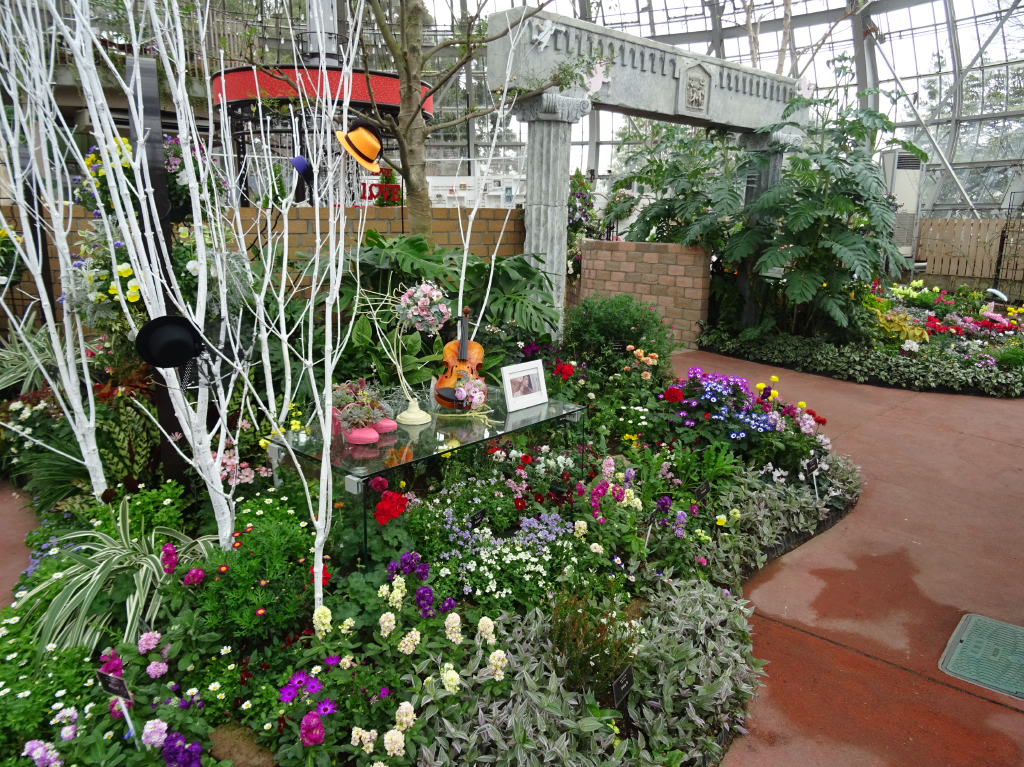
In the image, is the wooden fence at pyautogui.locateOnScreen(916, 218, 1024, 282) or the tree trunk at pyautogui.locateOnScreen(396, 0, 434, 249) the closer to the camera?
the tree trunk at pyautogui.locateOnScreen(396, 0, 434, 249)

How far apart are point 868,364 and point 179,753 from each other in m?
6.50

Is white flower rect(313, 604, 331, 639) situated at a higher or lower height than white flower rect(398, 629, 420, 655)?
higher

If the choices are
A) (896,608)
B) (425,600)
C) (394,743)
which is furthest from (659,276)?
(394,743)

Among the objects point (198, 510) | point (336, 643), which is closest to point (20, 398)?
point (198, 510)

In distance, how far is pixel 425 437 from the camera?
9.11ft

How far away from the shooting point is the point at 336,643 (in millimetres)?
1902

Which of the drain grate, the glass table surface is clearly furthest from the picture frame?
the drain grate

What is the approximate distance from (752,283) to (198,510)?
6180 mm

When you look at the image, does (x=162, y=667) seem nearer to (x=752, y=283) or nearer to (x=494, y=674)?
(x=494, y=674)

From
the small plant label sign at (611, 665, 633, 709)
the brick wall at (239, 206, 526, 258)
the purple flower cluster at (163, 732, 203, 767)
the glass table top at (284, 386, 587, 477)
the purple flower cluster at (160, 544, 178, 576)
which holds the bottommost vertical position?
the small plant label sign at (611, 665, 633, 709)

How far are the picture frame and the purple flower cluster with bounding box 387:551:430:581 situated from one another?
1.02 meters

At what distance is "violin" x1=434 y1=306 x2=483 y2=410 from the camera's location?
3.07 m

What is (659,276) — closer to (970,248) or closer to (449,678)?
(449,678)

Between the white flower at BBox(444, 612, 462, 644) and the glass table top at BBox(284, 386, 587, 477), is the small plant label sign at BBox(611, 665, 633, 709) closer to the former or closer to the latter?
the white flower at BBox(444, 612, 462, 644)
